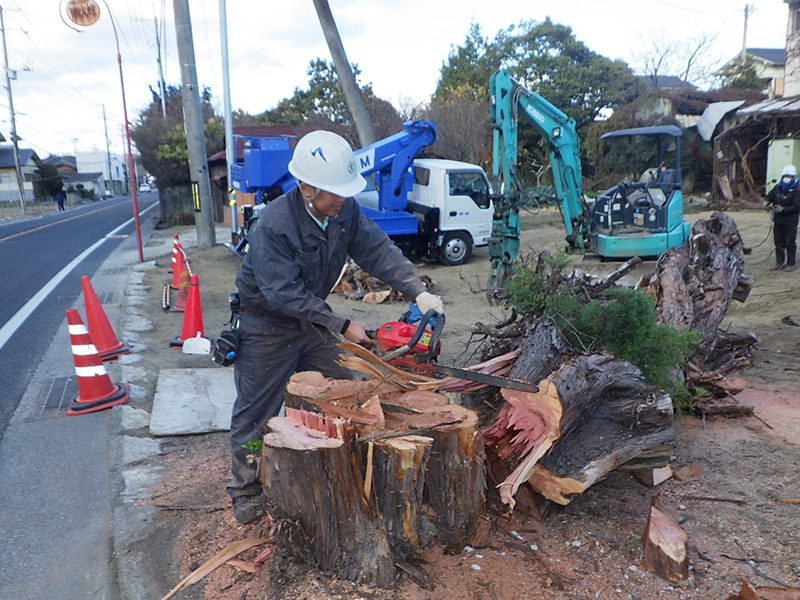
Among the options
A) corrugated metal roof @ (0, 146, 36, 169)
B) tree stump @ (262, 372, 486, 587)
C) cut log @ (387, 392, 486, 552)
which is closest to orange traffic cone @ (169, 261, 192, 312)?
tree stump @ (262, 372, 486, 587)

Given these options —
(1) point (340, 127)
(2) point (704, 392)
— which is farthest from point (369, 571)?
(1) point (340, 127)

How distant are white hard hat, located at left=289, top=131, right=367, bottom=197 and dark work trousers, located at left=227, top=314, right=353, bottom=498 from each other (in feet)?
2.61

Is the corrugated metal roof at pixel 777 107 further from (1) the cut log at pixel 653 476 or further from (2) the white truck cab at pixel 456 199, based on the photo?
(1) the cut log at pixel 653 476

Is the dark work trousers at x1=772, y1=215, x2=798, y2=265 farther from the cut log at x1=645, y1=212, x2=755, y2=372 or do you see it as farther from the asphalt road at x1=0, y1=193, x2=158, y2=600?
the asphalt road at x1=0, y1=193, x2=158, y2=600

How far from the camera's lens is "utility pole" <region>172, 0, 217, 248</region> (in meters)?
14.8

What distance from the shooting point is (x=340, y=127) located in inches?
982

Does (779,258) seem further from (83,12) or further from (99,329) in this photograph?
(83,12)

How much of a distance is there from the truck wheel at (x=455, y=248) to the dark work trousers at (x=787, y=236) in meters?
5.63

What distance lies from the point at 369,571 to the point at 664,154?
1020 centimetres

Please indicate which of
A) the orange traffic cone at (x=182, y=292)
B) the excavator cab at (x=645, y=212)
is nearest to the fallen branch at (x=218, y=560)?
the orange traffic cone at (x=182, y=292)

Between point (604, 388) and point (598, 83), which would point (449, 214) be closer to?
point (604, 388)

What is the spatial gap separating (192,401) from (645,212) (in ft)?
26.7

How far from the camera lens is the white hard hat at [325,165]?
3.01 metres

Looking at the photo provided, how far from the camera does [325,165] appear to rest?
9.89 feet
